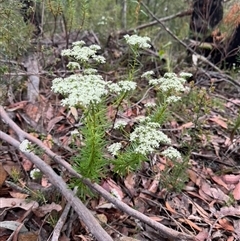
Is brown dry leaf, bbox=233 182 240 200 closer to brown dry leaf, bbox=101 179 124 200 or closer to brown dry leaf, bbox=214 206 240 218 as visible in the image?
brown dry leaf, bbox=214 206 240 218

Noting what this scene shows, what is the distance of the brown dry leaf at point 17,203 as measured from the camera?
2.30m

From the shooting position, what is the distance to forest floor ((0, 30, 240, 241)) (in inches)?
88.1

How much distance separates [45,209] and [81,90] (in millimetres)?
838

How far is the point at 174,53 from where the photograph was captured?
15.6 feet

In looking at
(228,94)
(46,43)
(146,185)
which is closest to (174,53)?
(228,94)

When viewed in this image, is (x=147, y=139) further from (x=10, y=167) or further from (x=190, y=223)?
(x=10, y=167)

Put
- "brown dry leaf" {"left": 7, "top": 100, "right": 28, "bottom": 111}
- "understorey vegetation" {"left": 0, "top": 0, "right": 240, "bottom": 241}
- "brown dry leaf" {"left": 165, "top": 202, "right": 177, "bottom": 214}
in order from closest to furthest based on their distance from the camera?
"understorey vegetation" {"left": 0, "top": 0, "right": 240, "bottom": 241} → "brown dry leaf" {"left": 165, "top": 202, "right": 177, "bottom": 214} → "brown dry leaf" {"left": 7, "top": 100, "right": 28, "bottom": 111}

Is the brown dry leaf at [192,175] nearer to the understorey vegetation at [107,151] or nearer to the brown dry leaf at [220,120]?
the understorey vegetation at [107,151]

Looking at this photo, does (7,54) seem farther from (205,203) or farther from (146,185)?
(205,203)

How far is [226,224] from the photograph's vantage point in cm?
239

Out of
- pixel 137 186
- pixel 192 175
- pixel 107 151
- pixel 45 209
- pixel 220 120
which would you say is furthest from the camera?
pixel 220 120

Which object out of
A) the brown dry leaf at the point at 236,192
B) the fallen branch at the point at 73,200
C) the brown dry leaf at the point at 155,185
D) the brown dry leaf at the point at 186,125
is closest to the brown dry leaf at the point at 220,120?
the brown dry leaf at the point at 186,125

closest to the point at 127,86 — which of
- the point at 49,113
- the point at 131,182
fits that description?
the point at 131,182

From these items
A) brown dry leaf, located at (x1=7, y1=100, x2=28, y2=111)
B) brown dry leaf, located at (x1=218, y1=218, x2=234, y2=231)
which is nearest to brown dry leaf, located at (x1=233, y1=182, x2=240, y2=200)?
brown dry leaf, located at (x1=218, y1=218, x2=234, y2=231)
